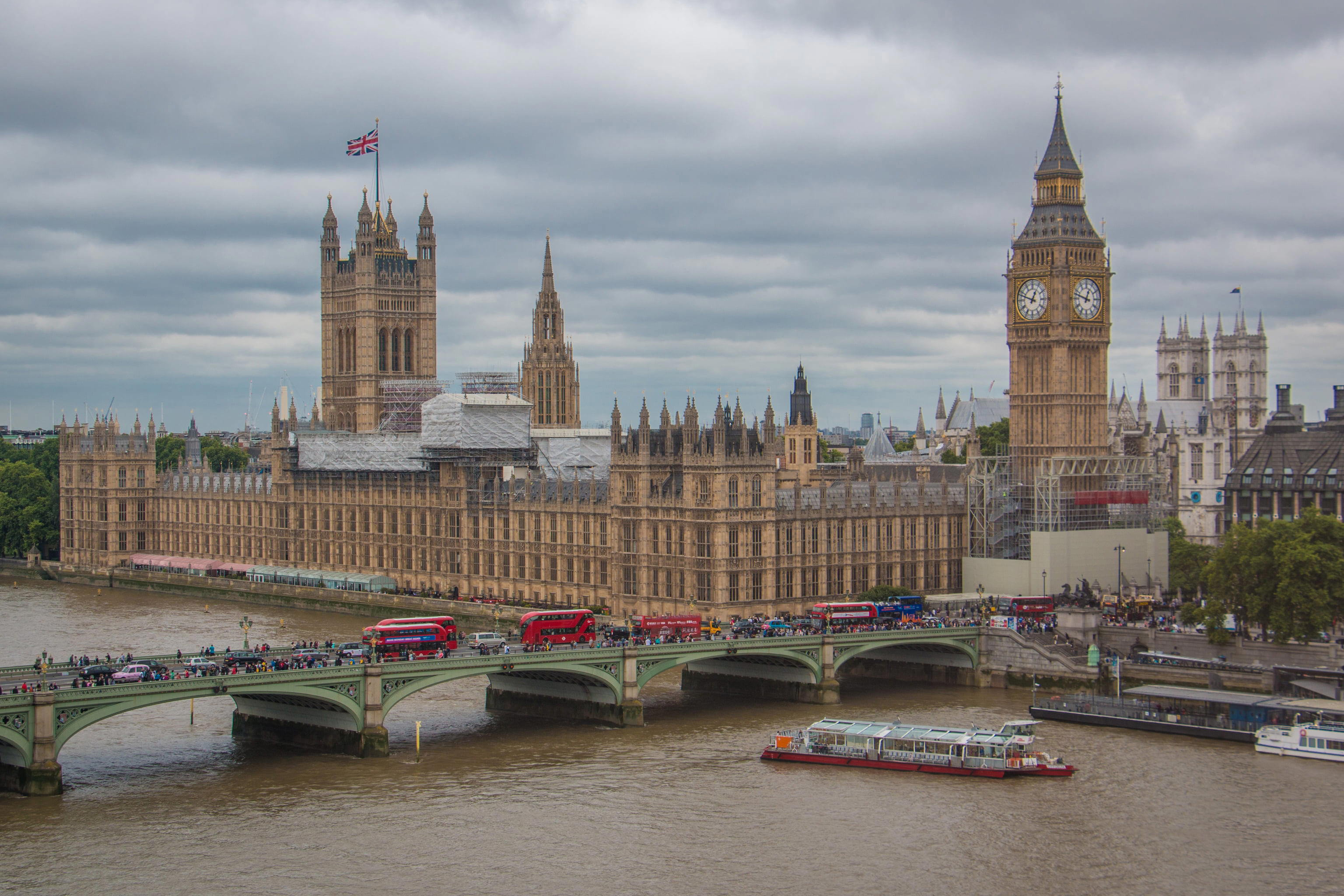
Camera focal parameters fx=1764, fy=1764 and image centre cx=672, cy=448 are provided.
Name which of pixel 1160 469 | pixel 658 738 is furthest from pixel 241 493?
pixel 658 738

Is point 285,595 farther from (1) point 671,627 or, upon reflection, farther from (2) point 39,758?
(2) point 39,758

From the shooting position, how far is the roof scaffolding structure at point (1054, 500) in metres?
102

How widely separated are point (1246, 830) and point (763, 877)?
54.2ft

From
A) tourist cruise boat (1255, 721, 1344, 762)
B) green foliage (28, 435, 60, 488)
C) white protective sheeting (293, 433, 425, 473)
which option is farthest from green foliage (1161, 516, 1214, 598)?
green foliage (28, 435, 60, 488)

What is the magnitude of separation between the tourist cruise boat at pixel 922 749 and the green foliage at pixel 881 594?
1086 inches

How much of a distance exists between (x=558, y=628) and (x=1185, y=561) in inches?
1731

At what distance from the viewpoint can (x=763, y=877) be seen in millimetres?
52656

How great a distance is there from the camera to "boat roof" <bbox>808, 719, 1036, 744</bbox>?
67250mm

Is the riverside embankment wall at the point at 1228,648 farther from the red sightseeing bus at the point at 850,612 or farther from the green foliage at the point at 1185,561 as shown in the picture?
the green foliage at the point at 1185,561

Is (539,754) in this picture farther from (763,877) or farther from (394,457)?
(394,457)

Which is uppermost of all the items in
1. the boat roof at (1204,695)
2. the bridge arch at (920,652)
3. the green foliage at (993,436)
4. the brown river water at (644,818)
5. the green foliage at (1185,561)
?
the green foliage at (993,436)

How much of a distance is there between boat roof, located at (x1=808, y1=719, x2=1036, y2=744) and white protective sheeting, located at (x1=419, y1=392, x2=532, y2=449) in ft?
200

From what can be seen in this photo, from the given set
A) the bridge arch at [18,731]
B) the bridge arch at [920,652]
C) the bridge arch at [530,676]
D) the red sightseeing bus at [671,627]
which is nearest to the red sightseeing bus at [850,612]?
the bridge arch at [920,652]

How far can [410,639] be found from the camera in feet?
251
